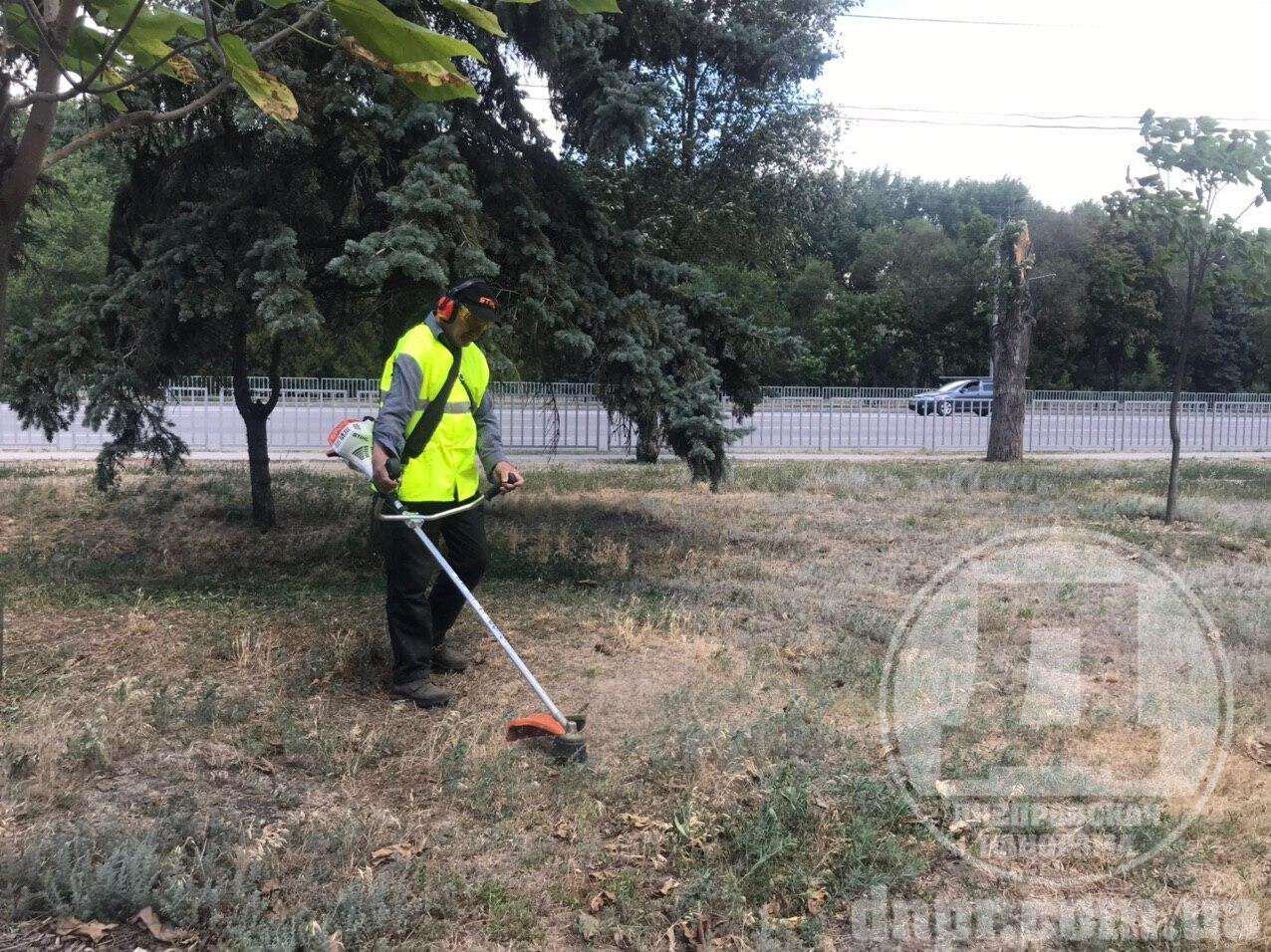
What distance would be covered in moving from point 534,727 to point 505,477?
1.27m

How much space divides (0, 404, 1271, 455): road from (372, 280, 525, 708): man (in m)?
13.9

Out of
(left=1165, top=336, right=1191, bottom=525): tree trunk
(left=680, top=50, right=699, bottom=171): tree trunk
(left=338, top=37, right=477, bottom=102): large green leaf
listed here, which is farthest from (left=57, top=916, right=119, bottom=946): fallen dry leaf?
(left=680, top=50, right=699, bottom=171): tree trunk

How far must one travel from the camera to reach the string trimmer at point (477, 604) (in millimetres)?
4527

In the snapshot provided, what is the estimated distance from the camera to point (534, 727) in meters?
4.59

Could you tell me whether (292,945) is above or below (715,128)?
below

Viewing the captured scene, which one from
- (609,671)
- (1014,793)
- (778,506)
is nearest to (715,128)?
(778,506)

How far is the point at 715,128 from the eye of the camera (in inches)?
595

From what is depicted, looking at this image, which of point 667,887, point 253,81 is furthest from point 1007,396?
point 253,81

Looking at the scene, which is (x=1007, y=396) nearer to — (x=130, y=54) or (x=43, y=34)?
(x=130, y=54)

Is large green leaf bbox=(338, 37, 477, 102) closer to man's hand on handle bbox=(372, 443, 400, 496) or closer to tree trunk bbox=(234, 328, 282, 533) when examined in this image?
man's hand on handle bbox=(372, 443, 400, 496)

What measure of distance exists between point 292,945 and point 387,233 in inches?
166

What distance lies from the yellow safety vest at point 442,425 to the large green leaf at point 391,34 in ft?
8.82

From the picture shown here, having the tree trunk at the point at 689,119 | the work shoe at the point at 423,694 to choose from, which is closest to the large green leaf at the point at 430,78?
the work shoe at the point at 423,694

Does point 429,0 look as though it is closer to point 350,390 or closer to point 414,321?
point 414,321
